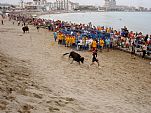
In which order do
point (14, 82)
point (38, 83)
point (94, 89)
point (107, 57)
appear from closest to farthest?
point (14, 82) < point (38, 83) < point (94, 89) < point (107, 57)

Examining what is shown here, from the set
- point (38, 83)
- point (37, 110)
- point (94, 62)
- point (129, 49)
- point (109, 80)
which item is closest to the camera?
point (37, 110)

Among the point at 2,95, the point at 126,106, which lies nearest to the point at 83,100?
the point at 126,106

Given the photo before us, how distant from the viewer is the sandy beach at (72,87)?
7457 millimetres

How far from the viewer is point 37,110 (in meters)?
6.88

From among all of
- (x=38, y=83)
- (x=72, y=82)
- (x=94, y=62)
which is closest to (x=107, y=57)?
(x=94, y=62)

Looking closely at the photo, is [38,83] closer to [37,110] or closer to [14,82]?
[14,82]

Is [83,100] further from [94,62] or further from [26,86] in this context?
[94,62]

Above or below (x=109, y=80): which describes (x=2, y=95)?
above

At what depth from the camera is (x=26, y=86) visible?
873cm

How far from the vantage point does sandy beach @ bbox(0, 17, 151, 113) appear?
7457mm

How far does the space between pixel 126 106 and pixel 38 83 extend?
3350 mm

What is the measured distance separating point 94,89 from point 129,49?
11638 millimetres

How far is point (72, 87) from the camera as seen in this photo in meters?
10.1

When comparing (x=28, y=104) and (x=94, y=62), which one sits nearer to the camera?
(x=28, y=104)
